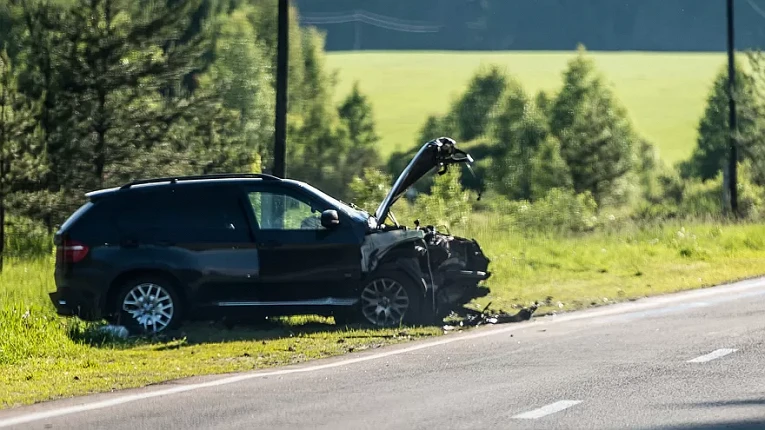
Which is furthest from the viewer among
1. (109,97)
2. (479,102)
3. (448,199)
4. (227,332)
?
(479,102)

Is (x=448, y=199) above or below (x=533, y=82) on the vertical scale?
below

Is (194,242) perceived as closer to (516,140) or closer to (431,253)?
(431,253)

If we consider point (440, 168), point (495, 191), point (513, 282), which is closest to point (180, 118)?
point (513, 282)

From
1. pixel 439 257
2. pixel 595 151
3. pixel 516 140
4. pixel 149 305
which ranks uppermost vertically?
pixel 516 140

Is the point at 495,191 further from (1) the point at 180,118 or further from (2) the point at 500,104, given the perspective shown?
(1) the point at 180,118

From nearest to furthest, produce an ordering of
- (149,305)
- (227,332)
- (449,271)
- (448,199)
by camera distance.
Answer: (149,305) < (227,332) < (449,271) < (448,199)

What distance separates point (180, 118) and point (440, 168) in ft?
86.2

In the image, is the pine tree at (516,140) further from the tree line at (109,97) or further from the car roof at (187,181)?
the car roof at (187,181)

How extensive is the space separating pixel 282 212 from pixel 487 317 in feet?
8.86

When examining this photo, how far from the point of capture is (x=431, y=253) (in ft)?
51.5

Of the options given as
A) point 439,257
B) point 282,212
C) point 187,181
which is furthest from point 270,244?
point 439,257

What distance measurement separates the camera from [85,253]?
1448cm

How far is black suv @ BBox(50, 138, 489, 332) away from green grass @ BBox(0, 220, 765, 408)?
14.5 inches

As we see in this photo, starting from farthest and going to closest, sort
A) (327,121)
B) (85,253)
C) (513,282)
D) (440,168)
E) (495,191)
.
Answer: (327,121) < (495,191) < (513,282) < (440,168) < (85,253)
